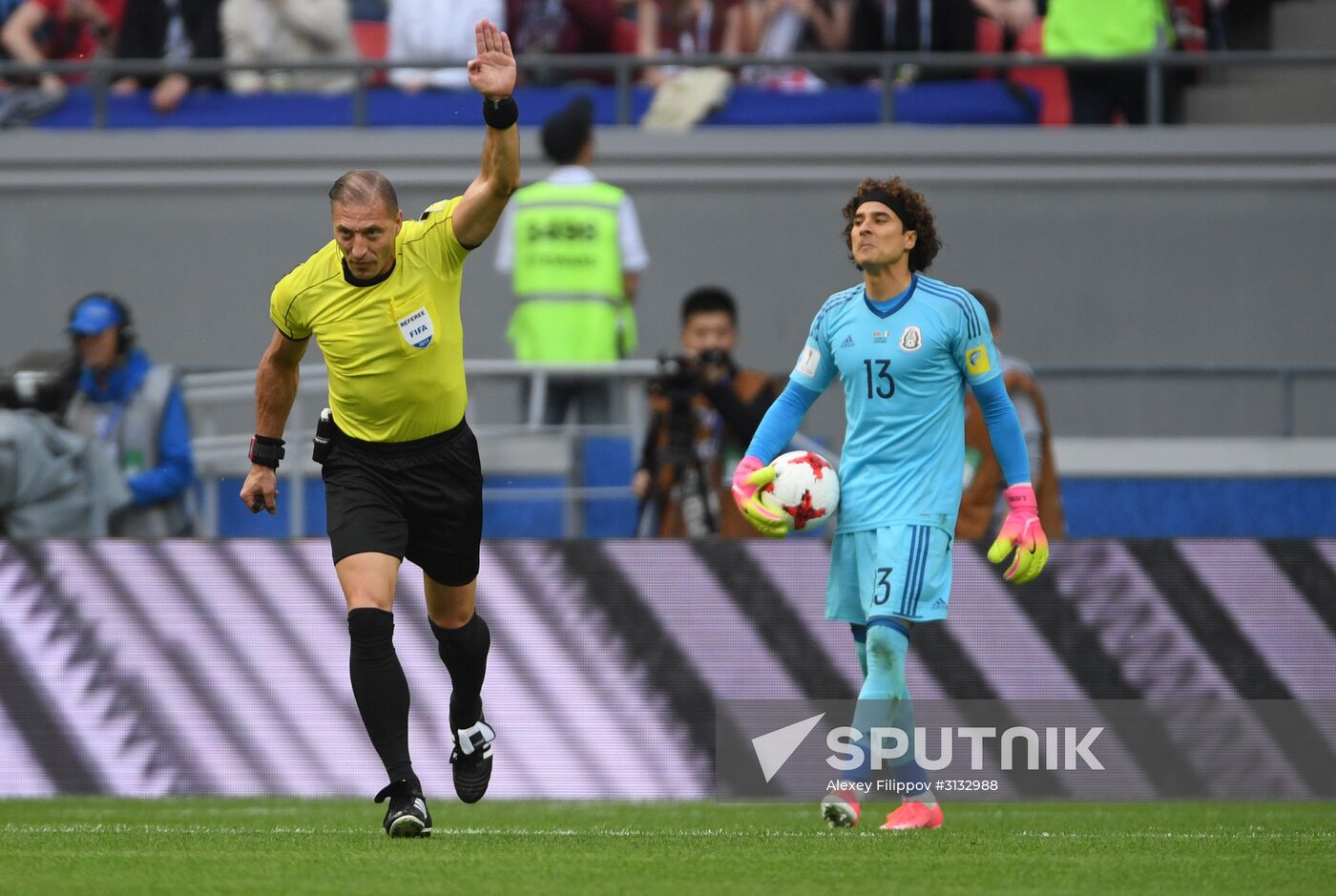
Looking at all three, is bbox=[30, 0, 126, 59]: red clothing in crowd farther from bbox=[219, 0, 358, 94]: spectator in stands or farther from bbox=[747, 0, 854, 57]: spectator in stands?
bbox=[747, 0, 854, 57]: spectator in stands

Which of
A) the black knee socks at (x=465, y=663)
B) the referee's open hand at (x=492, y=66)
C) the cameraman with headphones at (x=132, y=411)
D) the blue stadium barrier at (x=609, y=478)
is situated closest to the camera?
the referee's open hand at (x=492, y=66)

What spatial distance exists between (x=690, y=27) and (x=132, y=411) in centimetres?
639

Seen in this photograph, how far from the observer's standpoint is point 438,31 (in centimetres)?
1505

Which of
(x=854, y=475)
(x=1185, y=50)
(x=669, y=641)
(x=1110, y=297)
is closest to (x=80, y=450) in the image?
(x=669, y=641)

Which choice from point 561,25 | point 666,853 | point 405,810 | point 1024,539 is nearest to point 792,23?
point 561,25

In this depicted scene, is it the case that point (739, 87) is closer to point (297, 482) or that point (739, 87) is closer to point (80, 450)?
point (297, 482)

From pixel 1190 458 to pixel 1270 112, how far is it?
11.5 ft

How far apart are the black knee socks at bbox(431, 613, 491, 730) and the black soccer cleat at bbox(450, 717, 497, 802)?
0.13ft

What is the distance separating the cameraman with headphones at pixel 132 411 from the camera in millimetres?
10453

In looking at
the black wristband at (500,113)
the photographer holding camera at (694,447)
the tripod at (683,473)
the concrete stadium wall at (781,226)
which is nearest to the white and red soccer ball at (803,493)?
the black wristband at (500,113)

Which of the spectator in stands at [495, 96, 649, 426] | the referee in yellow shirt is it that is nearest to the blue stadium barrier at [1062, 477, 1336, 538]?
the spectator in stands at [495, 96, 649, 426]

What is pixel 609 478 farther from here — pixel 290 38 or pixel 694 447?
pixel 290 38

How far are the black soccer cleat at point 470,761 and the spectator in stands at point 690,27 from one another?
27.0 feet

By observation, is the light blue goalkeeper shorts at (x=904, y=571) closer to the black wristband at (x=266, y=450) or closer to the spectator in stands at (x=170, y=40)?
the black wristband at (x=266, y=450)
